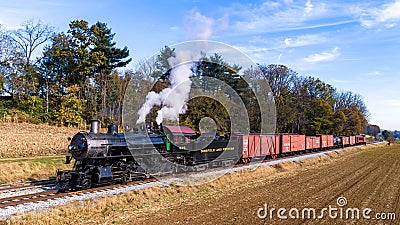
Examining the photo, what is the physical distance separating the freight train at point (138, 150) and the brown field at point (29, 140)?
11479 millimetres

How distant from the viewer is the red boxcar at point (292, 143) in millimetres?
35656

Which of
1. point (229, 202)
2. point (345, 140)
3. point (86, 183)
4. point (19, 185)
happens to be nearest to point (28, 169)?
point (19, 185)

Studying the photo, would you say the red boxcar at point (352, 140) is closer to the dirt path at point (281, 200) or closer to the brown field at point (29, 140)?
the dirt path at point (281, 200)

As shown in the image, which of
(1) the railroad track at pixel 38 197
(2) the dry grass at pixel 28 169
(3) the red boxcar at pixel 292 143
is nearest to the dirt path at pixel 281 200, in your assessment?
(1) the railroad track at pixel 38 197

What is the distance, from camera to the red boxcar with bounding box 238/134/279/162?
90.4ft

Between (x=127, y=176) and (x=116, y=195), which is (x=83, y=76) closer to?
(x=127, y=176)

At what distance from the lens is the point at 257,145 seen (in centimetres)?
3025

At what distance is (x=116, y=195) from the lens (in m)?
14.5

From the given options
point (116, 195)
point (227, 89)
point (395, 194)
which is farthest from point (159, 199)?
point (227, 89)

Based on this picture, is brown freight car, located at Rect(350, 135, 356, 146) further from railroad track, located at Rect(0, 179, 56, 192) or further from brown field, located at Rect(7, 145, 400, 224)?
railroad track, located at Rect(0, 179, 56, 192)

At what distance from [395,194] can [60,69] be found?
45137 millimetres

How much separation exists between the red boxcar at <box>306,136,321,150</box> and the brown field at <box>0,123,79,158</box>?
1127 inches

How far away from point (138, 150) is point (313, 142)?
33.6 metres

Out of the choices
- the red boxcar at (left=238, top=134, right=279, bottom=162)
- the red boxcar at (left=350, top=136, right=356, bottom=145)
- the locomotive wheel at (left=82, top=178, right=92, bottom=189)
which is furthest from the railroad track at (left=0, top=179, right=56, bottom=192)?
the red boxcar at (left=350, top=136, right=356, bottom=145)
